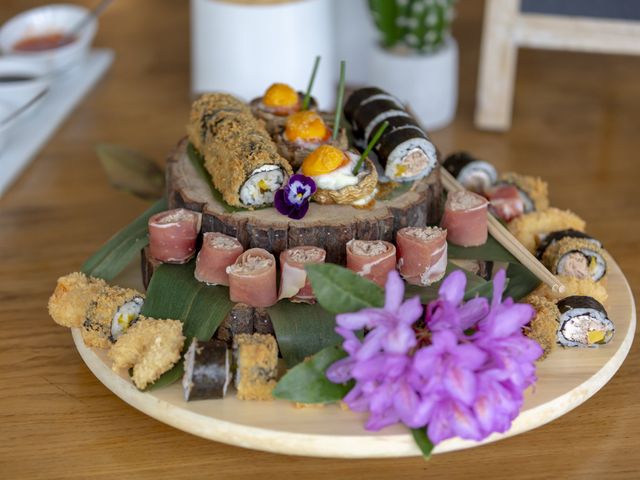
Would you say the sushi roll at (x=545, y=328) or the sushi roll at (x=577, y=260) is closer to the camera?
the sushi roll at (x=545, y=328)

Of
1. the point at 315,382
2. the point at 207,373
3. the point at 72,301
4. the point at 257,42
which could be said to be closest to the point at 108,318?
the point at 72,301

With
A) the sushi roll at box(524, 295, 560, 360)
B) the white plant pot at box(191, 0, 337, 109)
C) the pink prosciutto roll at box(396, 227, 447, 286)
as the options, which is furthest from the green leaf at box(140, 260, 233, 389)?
the white plant pot at box(191, 0, 337, 109)

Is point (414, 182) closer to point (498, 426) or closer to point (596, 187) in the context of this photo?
point (498, 426)

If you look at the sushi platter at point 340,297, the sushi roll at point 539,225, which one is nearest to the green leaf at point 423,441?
the sushi platter at point 340,297

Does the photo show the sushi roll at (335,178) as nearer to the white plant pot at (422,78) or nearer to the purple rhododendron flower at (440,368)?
the purple rhododendron flower at (440,368)

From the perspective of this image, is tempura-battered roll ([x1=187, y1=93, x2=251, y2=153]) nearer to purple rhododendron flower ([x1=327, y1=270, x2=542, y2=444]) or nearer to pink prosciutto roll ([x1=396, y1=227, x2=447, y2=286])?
pink prosciutto roll ([x1=396, y1=227, x2=447, y2=286])

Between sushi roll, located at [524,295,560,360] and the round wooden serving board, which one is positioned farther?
sushi roll, located at [524,295,560,360]

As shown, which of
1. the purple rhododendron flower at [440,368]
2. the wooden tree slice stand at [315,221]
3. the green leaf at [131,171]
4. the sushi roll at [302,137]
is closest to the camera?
the purple rhododendron flower at [440,368]

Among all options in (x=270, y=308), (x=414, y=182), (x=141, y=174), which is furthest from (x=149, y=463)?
(x=141, y=174)
